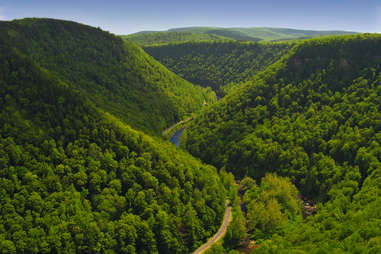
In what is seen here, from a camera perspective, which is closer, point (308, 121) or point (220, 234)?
point (220, 234)

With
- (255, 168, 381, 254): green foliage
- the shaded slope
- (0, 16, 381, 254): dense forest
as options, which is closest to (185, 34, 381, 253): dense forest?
(255, 168, 381, 254): green foliage

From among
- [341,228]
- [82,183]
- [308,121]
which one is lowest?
[341,228]

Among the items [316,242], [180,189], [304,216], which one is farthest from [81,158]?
[304,216]

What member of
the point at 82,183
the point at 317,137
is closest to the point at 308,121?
the point at 317,137

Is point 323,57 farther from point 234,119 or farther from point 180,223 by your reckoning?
point 180,223

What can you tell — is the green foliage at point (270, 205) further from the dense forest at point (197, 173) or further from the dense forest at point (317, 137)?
the dense forest at point (317, 137)

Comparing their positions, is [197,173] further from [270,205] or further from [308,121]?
[308,121]

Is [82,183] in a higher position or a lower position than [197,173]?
higher
